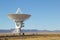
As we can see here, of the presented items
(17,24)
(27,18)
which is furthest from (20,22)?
(27,18)

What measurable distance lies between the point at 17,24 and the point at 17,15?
1109cm

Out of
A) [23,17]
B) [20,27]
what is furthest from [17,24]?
[23,17]

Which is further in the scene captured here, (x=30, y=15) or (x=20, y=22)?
(x=20, y=22)

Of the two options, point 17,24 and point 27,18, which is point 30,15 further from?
point 17,24

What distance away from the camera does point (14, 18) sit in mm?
107625

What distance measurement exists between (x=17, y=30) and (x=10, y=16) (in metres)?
15.2

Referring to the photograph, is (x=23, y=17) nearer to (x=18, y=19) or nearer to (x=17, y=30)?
(x=18, y=19)

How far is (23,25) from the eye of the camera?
116125 millimetres

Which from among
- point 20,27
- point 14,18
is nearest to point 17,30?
point 20,27

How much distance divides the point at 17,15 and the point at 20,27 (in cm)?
1202

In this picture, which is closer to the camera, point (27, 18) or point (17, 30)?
point (27, 18)

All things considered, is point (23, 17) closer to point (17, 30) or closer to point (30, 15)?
point (30, 15)

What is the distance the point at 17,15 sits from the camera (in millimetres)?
105500

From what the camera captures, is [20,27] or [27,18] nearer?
[27,18]
